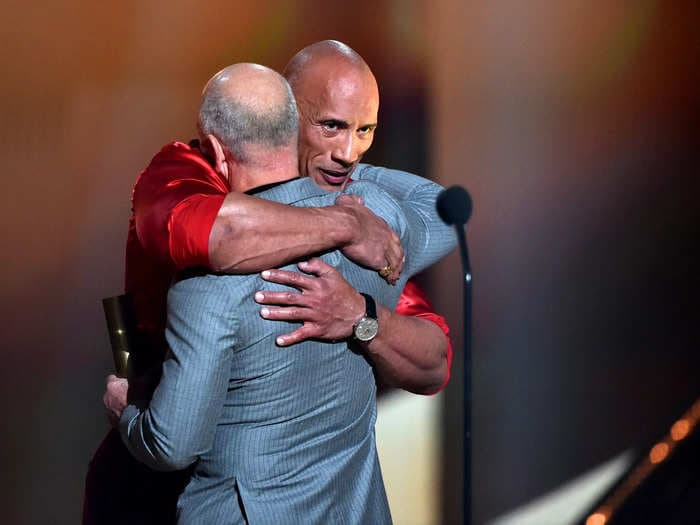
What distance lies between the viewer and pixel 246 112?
1.61m

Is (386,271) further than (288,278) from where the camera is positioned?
Yes

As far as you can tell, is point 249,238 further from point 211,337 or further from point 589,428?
point 589,428

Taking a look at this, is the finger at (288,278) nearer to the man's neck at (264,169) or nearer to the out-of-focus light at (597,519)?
the man's neck at (264,169)

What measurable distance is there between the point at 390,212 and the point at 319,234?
0.91ft

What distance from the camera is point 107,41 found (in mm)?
3008

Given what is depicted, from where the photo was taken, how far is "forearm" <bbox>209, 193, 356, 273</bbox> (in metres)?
1.57

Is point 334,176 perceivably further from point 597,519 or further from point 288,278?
point 597,519

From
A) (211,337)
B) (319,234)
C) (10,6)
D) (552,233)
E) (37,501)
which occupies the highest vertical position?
(10,6)

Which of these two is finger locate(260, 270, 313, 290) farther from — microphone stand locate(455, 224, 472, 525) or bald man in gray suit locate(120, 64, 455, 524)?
microphone stand locate(455, 224, 472, 525)

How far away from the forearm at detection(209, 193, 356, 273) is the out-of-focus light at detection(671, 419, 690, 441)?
6.40 feet

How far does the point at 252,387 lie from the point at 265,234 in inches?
10.4

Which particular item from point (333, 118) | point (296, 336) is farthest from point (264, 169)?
point (333, 118)

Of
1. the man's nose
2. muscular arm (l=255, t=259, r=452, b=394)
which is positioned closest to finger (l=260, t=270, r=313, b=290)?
muscular arm (l=255, t=259, r=452, b=394)

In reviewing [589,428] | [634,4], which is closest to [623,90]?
[634,4]
